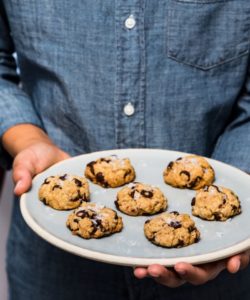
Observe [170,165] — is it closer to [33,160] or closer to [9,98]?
[33,160]

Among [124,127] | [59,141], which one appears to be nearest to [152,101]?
[124,127]

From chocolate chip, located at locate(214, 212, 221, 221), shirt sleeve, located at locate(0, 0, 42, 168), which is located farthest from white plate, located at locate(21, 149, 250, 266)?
shirt sleeve, located at locate(0, 0, 42, 168)

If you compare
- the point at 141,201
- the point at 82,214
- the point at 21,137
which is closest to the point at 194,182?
the point at 141,201

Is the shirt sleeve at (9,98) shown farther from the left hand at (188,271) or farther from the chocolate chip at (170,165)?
the left hand at (188,271)

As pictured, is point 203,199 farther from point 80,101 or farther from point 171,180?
point 80,101

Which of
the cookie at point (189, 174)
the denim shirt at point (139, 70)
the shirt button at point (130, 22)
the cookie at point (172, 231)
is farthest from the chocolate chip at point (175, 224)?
the shirt button at point (130, 22)
